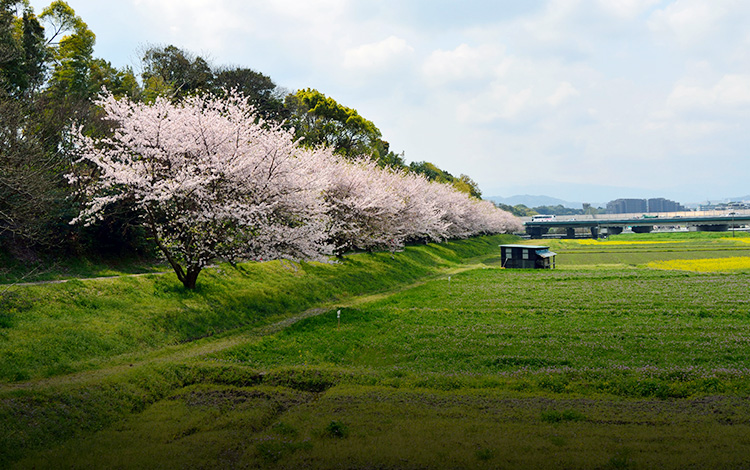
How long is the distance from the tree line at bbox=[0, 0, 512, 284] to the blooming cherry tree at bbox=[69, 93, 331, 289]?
606 mm

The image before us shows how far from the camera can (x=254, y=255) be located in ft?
73.6

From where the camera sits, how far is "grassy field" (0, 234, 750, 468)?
8609 millimetres

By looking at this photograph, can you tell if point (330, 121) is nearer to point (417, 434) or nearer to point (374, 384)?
point (374, 384)

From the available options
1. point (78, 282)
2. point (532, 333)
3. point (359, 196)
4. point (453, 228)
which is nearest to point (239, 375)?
point (78, 282)

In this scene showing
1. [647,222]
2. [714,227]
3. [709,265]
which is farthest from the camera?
[714,227]

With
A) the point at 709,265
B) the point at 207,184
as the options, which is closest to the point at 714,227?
the point at 709,265

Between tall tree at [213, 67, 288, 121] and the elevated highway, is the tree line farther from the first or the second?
the elevated highway

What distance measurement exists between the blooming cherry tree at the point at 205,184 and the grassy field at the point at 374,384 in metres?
2.46

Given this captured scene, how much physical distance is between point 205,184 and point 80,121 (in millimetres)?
14104

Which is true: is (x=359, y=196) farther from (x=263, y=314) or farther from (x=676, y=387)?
(x=676, y=387)

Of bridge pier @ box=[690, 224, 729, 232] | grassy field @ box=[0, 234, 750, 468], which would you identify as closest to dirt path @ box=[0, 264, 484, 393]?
grassy field @ box=[0, 234, 750, 468]

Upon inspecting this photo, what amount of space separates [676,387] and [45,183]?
23480 millimetres

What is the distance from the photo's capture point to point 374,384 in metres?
13.3

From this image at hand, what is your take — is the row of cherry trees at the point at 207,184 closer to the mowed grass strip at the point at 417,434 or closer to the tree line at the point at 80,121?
the tree line at the point at 80,121
